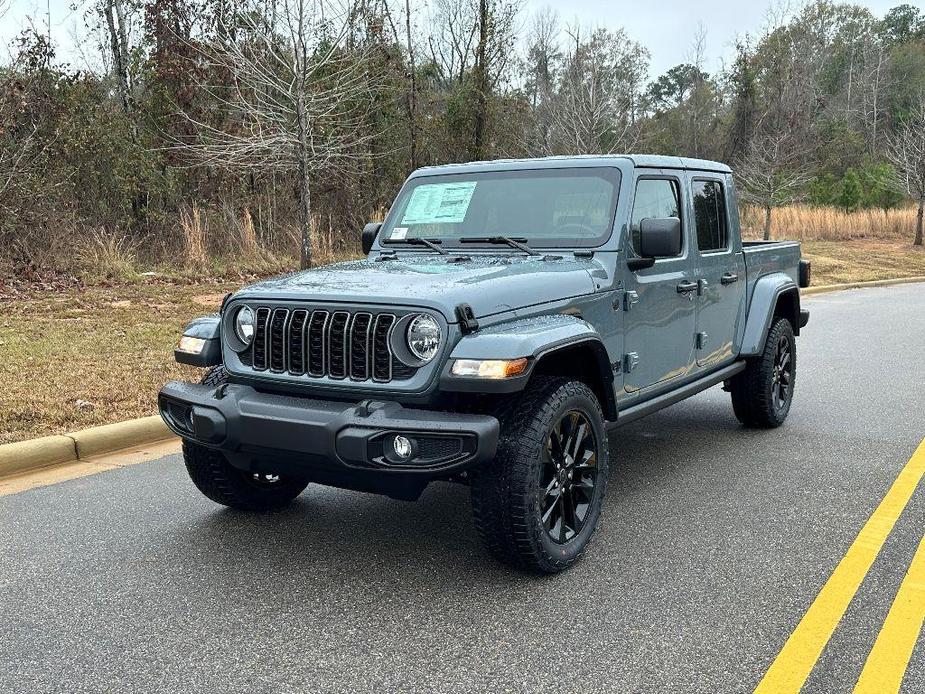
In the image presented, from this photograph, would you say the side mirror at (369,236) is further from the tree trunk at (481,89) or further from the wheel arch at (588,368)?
the tree trunk at (481,89)

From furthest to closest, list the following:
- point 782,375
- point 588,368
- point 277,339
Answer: point 782,375, point 588,368, point 277,339

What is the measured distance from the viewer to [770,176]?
27797 mm

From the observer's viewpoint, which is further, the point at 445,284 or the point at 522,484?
the point at 445,284

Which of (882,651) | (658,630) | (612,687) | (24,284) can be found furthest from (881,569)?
(24,284)

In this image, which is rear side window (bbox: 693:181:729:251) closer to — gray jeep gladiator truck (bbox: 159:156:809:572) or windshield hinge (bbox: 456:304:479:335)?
gray jeep gladiator truck (bbox: 159:156:809:572)

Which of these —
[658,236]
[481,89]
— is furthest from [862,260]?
[658,236]

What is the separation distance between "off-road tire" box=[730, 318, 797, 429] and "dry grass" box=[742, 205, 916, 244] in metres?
26.5

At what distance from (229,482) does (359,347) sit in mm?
1234

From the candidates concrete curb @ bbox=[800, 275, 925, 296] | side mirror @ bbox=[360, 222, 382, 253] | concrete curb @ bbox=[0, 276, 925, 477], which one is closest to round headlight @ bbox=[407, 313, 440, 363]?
side mirror @ bbox=[360, 222, 382, 253]

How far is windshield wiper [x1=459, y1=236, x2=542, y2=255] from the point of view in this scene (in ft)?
15.8

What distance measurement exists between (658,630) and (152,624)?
195 cm

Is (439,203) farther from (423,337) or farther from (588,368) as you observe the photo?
(423,337)

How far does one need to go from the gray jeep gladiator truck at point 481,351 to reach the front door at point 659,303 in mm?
15

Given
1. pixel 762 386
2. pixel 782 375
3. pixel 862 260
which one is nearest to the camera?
pixel 762 386
